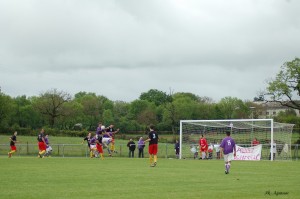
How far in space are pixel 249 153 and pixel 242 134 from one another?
8.57 feet

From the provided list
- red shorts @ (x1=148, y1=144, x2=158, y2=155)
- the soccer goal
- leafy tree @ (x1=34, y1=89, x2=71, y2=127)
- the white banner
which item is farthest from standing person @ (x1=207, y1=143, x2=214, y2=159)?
leafy tree @ (x1=34, y1=89, x2=71, y2=127)

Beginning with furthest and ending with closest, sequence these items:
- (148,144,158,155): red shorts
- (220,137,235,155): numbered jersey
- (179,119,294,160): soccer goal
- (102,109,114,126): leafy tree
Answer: (102,109,114,126): leafy tree → (179,119,294,160): soccer goal → (148,144,158,155): red shorts → (220,137,235,155): numbered jersey

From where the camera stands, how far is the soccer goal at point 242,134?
4344 cm

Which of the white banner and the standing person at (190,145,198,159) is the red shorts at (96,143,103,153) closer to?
the standing person at (190,145,198,159)

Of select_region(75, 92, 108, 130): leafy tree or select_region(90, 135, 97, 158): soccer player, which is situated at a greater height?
select_region(75, 92, 108, 130): leafy tree

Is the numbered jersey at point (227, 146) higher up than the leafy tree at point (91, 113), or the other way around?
the leafy tree at point (91, 113)

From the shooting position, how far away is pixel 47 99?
94.7m

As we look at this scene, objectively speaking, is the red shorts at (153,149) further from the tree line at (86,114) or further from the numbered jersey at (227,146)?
the tree line at (86,114)

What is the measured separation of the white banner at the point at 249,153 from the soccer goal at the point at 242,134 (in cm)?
81

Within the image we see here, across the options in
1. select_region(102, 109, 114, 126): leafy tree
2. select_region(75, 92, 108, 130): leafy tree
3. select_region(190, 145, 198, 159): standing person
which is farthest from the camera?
select_region(75, 92, 108, 130): leafy tree

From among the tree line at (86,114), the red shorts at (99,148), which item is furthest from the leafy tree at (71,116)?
the red shorts at (99,148)

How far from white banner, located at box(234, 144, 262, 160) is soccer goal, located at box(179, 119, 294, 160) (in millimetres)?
806

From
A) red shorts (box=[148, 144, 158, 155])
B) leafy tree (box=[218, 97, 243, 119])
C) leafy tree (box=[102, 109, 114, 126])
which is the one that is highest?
leafy tree (box=[218, 97, 243, 119])

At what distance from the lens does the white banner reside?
42094 mm
